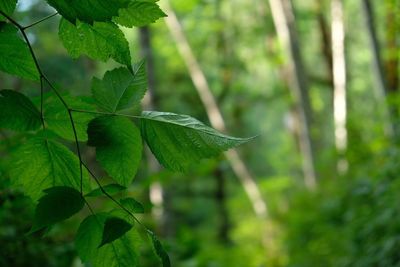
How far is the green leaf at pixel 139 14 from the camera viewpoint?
1.95 ft

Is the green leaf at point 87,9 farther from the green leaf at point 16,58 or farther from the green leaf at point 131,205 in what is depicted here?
the green leaf at point 131,205

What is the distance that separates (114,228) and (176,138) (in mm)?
129

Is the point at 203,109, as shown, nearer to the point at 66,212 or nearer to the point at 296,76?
the point at 296,76

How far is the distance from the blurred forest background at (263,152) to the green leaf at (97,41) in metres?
0.18

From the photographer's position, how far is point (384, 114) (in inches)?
274

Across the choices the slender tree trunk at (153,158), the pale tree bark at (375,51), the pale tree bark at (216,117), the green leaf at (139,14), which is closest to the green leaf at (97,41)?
the green leaf at (139,14)

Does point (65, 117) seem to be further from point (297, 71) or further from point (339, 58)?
point (339, 58)

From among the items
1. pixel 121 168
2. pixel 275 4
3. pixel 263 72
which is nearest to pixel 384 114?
pixel 275 4

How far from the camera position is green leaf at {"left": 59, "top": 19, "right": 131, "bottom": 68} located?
2.02ft

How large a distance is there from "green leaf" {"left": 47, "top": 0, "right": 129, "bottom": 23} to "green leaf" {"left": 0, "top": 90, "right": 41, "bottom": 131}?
0.42 feet

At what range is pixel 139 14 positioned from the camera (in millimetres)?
600

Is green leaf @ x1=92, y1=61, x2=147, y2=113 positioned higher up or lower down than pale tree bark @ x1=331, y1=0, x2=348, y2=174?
higher up

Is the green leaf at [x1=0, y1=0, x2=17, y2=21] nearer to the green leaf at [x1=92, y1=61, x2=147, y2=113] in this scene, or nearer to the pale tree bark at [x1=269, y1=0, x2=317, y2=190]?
the green leaf at [x1=92, y1=61, x2=147, y2=113]

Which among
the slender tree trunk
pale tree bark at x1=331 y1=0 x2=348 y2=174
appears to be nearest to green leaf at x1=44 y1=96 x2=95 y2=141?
the slender tree trunk
